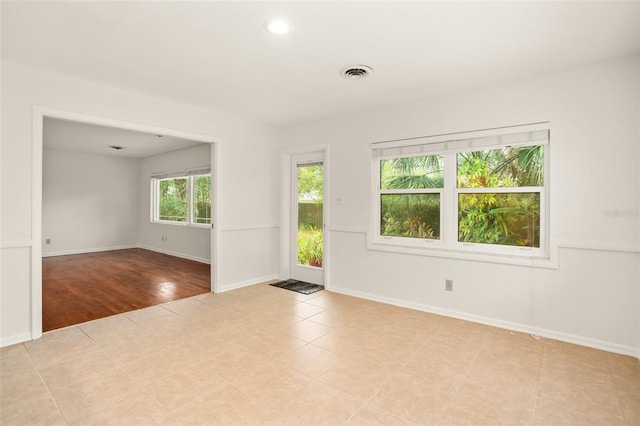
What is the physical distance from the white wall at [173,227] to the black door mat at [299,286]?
8.09 ft

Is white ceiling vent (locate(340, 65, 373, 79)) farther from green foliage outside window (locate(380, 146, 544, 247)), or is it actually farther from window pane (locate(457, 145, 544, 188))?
window pane (locate(457, 145, 544, 188))

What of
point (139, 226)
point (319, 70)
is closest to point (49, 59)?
point (319, 70)

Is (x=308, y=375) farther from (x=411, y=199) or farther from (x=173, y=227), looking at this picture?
(x=173, y=227)

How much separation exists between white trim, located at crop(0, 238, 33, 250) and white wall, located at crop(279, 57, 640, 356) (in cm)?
391

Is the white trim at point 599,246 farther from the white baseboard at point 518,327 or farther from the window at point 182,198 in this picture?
the window at point 182,198

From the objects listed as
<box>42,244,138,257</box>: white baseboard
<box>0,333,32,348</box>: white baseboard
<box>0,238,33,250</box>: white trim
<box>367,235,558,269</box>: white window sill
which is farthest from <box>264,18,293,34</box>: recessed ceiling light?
<box>42,244,138,257</box>: white baseboard

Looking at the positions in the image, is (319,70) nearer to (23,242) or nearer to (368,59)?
(368,59)

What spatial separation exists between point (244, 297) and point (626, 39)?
4501 mm

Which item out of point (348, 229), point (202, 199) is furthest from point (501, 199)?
point (202, 199)

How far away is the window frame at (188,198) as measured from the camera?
708 centimetres

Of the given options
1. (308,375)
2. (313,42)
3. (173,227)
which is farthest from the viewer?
(173,227)

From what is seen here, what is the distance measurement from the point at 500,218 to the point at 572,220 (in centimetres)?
62

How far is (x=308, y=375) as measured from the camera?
2395 millimetres

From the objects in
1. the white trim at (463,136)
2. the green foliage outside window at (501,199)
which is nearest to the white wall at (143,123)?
the white trim at (463,136)
